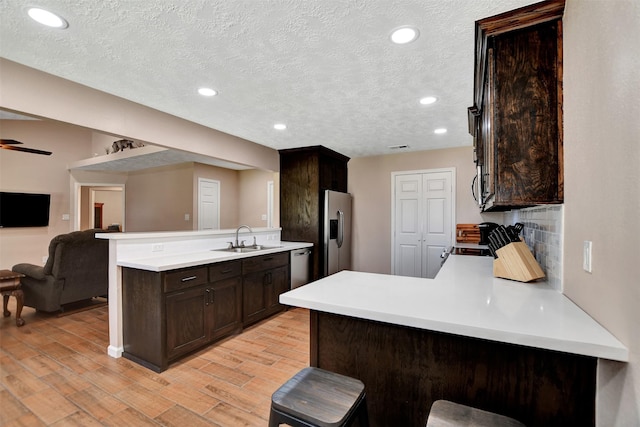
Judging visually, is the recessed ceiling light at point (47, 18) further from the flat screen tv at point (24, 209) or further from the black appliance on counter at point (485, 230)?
the flat screen tv at point (24, 209)

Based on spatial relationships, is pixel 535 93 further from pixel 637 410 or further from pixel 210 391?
pixel 210 391

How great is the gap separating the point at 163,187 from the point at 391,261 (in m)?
5.22

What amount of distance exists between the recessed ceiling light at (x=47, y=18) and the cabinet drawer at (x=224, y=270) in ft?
6.46

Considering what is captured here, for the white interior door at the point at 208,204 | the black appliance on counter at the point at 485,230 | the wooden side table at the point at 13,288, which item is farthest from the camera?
the white interior door at the point at 208,204

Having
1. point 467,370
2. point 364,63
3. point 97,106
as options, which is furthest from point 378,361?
point 97,106

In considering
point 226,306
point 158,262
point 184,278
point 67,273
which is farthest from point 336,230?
point 67,273

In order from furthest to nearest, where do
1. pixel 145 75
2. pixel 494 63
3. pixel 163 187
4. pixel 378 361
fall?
pixel 163 187 < pixel 145 75 < pixel 494 63 < pixel 378 361

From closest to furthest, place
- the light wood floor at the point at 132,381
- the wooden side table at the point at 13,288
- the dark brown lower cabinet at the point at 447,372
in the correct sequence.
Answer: the dark brown lower cabinet at the point at 447,372
the light wood floor at the point at 132,381
the wooden side table at the point at 13,288

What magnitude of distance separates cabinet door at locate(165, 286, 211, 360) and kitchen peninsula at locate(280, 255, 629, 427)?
1.54m

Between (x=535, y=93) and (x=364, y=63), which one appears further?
(x=364, y=63)

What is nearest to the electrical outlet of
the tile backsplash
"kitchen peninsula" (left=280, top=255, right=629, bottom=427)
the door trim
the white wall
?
the white wall

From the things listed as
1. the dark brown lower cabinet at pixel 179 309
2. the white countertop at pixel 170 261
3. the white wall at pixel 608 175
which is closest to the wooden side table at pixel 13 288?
the dark brown lower cabinet at pixel 179 309

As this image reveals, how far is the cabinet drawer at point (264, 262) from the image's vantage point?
318 cm

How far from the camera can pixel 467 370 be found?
1.12m
